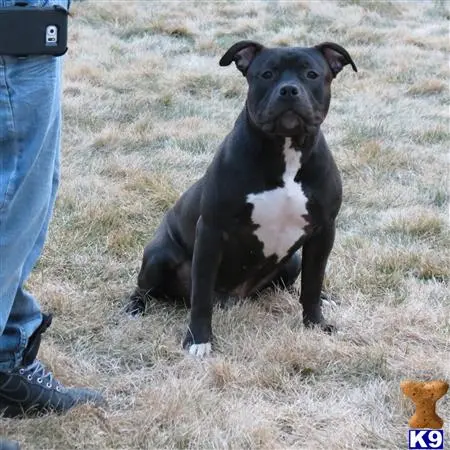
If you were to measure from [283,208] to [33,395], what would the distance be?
1.30 meters

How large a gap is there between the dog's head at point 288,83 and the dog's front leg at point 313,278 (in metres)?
0.58

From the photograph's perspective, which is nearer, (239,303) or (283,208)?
(283,208)

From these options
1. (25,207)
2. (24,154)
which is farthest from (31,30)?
(25,207)

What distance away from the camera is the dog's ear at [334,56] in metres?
3.46

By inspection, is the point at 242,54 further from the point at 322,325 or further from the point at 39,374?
the point at 39,374

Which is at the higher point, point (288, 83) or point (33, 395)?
point (288, 83)

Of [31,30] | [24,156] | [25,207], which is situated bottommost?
[25,207]

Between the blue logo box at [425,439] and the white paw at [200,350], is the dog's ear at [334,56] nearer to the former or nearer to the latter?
the white paw at [200,350]

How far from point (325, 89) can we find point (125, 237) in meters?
1.74

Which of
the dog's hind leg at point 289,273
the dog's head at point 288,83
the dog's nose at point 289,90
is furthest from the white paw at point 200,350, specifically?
the dog's nose at point 289,90

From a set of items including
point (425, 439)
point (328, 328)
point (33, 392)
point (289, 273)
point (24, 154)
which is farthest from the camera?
point (289, 273)

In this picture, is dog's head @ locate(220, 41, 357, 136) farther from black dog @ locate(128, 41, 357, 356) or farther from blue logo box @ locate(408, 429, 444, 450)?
blue logo box @ locate(408, 429, 444, 450)

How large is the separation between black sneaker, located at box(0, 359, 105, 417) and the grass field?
6 centimetres

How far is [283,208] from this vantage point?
3420 millimetres
